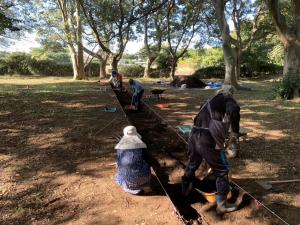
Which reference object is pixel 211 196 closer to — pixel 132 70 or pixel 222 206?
pixel 222 206

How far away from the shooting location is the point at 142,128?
10258 mm

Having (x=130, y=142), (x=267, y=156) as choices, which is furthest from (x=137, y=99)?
(x=130, y=142)

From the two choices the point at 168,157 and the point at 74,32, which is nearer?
the point at 168,157

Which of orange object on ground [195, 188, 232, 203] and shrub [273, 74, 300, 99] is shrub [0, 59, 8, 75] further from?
orange object on ground [195, 188, 232, 203]

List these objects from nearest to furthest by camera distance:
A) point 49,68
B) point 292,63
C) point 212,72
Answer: point 292,63
point 212,72
point 49,68

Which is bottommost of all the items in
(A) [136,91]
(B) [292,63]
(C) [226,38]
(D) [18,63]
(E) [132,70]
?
(A) [136,91]

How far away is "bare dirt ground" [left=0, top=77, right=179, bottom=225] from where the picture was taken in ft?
15.0

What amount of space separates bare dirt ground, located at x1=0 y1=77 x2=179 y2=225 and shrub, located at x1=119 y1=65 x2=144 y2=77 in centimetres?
2833

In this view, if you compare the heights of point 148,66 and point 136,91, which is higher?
point 148,66

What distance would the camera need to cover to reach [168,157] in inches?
288

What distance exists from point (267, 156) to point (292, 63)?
9.69m

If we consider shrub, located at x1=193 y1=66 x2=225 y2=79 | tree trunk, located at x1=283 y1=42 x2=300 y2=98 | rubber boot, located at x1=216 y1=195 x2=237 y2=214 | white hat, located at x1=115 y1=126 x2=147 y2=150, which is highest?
tree trunk, located at x1=283 y1=42 x2=300 y2=98

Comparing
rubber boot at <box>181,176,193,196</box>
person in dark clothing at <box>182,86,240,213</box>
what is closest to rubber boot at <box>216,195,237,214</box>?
person in dark clothing at <box>182,86,240,213</box>

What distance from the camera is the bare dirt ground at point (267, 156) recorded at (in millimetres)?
4754
